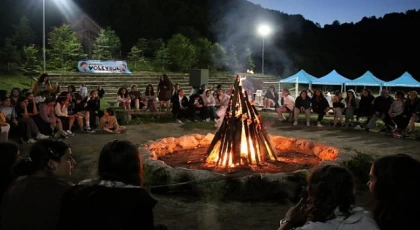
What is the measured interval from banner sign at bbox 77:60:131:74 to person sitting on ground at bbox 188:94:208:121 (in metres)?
16.2

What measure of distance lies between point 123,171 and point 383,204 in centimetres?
159

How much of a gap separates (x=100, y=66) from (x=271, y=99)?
16101 millimetres

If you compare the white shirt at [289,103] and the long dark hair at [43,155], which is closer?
the long dark hair at [43,155]

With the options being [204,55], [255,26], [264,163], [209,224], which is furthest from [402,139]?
[255,26]

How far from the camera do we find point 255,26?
208ft

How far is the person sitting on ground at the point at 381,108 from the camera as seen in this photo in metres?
13.4

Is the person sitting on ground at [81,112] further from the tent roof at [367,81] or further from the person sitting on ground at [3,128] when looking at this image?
the tent roof at [367,81]

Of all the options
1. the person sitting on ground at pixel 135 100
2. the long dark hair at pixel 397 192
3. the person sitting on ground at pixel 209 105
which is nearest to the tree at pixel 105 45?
the person sitting on ground at pixel 135 100

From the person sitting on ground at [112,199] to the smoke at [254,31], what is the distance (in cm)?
4128

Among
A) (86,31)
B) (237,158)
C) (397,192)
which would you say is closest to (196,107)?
(237,158)

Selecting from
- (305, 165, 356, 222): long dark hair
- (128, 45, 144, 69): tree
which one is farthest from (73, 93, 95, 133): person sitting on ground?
(128, 45, 144, 69): tree

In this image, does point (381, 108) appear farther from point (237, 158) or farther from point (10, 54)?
point (10, 54)

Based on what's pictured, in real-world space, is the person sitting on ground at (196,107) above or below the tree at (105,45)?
below

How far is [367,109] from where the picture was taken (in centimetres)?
1437
